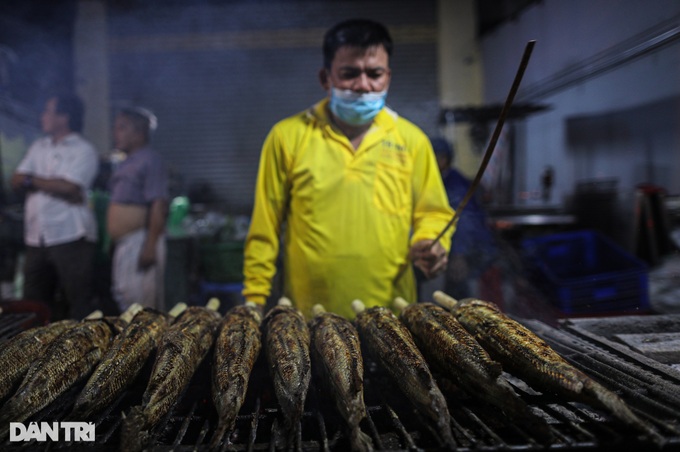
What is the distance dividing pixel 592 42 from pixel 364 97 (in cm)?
579

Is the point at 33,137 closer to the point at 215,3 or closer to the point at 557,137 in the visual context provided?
the point at 215,3

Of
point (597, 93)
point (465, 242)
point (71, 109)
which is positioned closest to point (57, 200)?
point (71, 109)

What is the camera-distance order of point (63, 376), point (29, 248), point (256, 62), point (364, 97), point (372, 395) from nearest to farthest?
point (63, 376)
point (372, 395)
point (364, 97)
point (29, 248)
point (256, 62)

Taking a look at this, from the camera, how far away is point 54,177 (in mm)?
5363

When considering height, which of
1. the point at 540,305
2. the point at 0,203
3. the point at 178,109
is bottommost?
the point at 540,305

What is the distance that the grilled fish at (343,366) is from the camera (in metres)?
1.49

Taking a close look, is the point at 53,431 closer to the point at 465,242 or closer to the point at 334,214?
the point at 334,214

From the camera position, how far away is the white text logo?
1532 mm

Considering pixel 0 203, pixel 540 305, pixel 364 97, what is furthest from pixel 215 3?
pixel 540 305

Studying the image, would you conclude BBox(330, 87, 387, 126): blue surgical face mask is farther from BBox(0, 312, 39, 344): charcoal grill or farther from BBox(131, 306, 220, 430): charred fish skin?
BBox(0, 312, 39, 344): charcoal grill

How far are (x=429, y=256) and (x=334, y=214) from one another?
79 cm

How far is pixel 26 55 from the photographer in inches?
253

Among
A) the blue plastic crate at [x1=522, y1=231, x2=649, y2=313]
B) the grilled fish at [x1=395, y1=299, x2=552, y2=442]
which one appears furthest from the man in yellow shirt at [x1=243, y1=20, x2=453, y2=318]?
the blue plastic crate at [x1=522, y1=231, x2=649, y2=313]

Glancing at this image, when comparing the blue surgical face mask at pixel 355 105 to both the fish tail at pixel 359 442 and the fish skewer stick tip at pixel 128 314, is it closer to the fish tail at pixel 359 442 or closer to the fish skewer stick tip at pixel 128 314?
the fish skewer stick tip at pixel 128 314
